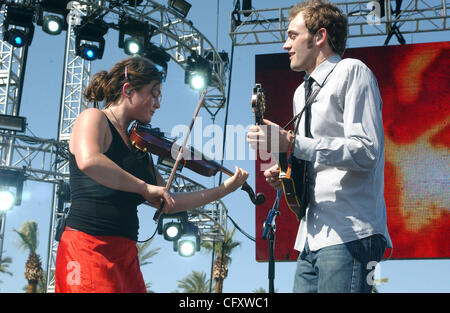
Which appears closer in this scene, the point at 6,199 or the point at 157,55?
the point at 157,55

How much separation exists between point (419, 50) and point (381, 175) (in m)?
9.64

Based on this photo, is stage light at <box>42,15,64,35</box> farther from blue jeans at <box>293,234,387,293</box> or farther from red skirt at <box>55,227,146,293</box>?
blue jeans at <box>293,234,387,293</box>

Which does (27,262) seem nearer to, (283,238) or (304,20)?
(283,238)

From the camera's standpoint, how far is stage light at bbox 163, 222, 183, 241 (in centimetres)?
1347

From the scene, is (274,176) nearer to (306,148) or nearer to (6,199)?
(306,148)

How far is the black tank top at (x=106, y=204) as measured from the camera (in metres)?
2.43

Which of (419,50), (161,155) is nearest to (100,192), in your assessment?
(161,155)

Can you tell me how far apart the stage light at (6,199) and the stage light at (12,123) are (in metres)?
1.46

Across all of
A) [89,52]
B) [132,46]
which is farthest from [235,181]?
[89,52]

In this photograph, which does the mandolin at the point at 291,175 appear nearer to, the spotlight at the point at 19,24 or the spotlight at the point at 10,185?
the spotlight at the point at 19,24

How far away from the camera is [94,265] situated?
233 cm

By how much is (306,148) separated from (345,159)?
16 cm

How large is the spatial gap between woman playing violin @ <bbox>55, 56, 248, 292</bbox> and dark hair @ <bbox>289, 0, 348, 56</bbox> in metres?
0.94
